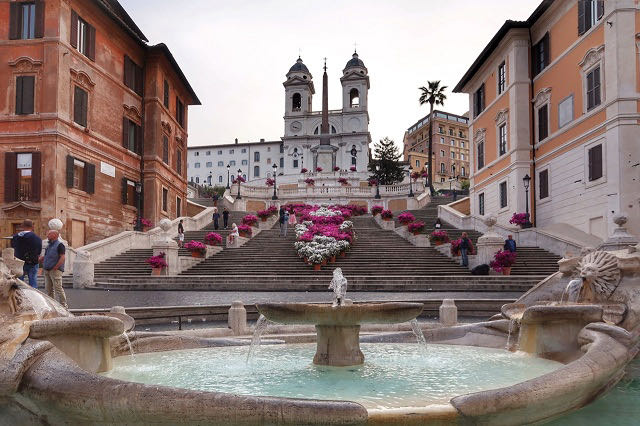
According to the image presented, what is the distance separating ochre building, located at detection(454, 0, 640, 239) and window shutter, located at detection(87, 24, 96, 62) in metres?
22.7

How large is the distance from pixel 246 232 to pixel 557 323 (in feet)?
77.8

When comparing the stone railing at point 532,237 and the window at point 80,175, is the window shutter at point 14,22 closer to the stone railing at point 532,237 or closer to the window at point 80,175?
the window at point 80,175

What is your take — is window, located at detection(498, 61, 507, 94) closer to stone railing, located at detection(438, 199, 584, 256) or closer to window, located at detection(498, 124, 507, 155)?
window, located at detection(498, 124, 507, 155)

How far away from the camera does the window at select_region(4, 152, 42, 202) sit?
26047mm

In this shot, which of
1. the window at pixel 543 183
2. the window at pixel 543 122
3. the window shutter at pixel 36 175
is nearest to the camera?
the window shutter at pixel 36 175

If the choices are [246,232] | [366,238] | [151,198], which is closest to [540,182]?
[366,238]

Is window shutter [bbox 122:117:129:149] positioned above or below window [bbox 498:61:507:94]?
below

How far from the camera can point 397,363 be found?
6832 millimetres

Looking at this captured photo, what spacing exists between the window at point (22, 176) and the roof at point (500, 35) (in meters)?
25.4

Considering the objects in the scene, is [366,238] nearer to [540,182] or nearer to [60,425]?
[540,182]

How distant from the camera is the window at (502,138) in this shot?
1288 inches

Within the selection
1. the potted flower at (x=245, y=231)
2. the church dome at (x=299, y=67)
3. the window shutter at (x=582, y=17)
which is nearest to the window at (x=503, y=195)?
the window shutter at (x=582, y=17)

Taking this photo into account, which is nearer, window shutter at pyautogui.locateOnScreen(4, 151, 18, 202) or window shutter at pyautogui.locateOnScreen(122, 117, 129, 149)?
window shutter at pyautogui.locateOnScreen(4, 151, 18, 202)

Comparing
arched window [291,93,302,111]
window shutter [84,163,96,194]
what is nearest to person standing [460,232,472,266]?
window shutter [84,163,96,194]
